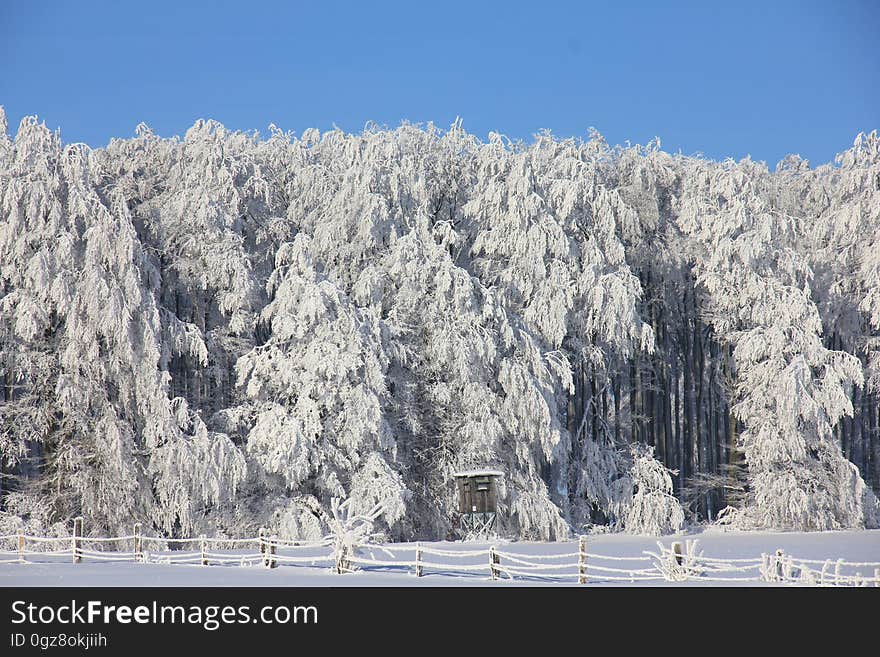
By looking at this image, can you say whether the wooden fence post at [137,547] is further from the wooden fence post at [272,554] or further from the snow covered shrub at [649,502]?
the snow covered shrub at [649,502]

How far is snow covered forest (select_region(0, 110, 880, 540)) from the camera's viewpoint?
99.9 ft

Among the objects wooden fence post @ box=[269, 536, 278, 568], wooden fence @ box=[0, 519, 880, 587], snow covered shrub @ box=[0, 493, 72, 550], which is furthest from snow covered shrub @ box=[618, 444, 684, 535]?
snow covered shrub @ box=[0, 493, 72, 550]

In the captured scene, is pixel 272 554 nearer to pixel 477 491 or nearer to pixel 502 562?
pixel 502 562

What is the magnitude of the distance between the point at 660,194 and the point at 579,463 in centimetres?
1021

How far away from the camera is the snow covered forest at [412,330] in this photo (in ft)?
99.9

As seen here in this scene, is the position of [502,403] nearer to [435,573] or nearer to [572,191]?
[572,191]

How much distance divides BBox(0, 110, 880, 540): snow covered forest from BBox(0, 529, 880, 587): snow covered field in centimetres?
261

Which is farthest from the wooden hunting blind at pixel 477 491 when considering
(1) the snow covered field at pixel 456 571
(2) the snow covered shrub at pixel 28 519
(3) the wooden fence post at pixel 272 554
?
(2) the snow covered shrub at pixel 28 519

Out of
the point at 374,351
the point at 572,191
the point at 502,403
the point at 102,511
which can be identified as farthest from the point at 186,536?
the point at 572,191

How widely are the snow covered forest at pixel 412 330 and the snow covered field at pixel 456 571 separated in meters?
2.61

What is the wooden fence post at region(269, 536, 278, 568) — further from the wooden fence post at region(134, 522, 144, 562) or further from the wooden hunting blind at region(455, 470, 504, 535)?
the wooden hunting blind at region(455, 470, 504, 535)

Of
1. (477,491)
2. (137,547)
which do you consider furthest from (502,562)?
(137,547)
